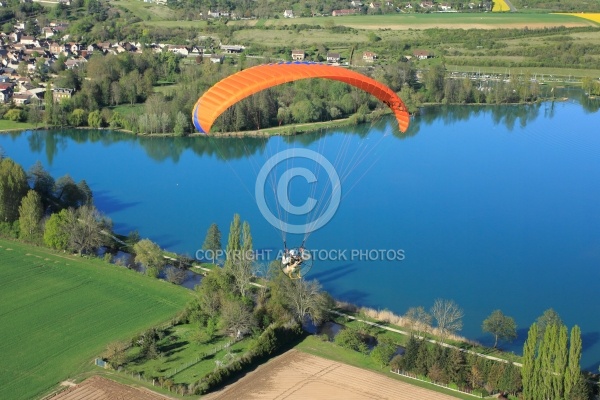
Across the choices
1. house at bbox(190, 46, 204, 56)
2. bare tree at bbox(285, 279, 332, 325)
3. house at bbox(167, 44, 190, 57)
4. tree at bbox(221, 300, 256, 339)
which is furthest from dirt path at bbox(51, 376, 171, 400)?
house at bbox(190, 46, 204, 56)

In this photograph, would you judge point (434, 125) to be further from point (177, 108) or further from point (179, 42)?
point (179, 42)

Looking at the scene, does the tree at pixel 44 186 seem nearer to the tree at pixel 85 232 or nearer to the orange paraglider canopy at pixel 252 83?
the tree at pixel 85 232

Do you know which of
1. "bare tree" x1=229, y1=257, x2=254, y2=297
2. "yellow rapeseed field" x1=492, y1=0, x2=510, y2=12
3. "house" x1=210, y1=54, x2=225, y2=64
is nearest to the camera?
"bare tree" x1=229, y1=257, x2=254, y2=297

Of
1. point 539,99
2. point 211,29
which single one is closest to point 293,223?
point 539,99

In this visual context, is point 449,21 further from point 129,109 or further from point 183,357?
point 183,357

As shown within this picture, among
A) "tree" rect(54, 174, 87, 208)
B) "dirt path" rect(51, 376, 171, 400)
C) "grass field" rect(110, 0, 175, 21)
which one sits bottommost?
"dirt path" rect(51, 376, 171, 400)

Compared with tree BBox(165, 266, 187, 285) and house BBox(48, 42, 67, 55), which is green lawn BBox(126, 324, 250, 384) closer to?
tree BBox(165, 266, 187, 285)

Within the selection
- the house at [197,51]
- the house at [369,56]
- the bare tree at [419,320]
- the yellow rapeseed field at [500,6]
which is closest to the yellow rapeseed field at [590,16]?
the yellow rapeseed field at [500,6]
